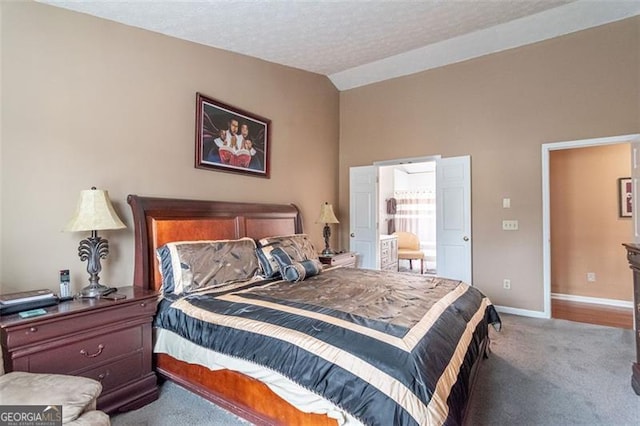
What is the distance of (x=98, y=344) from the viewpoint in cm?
194

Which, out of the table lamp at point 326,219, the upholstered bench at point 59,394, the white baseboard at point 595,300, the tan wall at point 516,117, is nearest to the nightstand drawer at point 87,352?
the upholstered bench at point 59,394

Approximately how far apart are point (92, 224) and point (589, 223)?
612 cm

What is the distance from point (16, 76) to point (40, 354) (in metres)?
1.75

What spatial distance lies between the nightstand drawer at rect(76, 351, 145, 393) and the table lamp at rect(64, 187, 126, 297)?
47 centimetres

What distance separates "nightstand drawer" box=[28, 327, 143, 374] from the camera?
172 cm

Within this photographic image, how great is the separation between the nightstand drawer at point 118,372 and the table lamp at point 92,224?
470 mm

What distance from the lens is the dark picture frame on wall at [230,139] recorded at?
10.2 feet

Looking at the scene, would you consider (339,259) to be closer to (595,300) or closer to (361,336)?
(361,336)

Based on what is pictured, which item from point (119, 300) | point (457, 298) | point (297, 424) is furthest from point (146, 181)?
point (457, 298)

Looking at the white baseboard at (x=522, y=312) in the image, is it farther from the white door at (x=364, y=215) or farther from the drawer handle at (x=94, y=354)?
the drawer handle at (x=94, y=354)

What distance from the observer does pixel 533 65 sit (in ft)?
13.0

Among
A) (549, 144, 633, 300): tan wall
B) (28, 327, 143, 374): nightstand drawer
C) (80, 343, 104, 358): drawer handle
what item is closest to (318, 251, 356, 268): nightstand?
(28, 327, 143, 374): nightstand drawer

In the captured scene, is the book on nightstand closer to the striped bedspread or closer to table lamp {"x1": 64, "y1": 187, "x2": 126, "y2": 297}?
table lamp {"x1": 64, "y1": 187, "x2": 126, "y2": 297}

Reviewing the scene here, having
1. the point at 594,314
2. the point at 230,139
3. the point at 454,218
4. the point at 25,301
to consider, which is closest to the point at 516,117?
the point at 454,218
